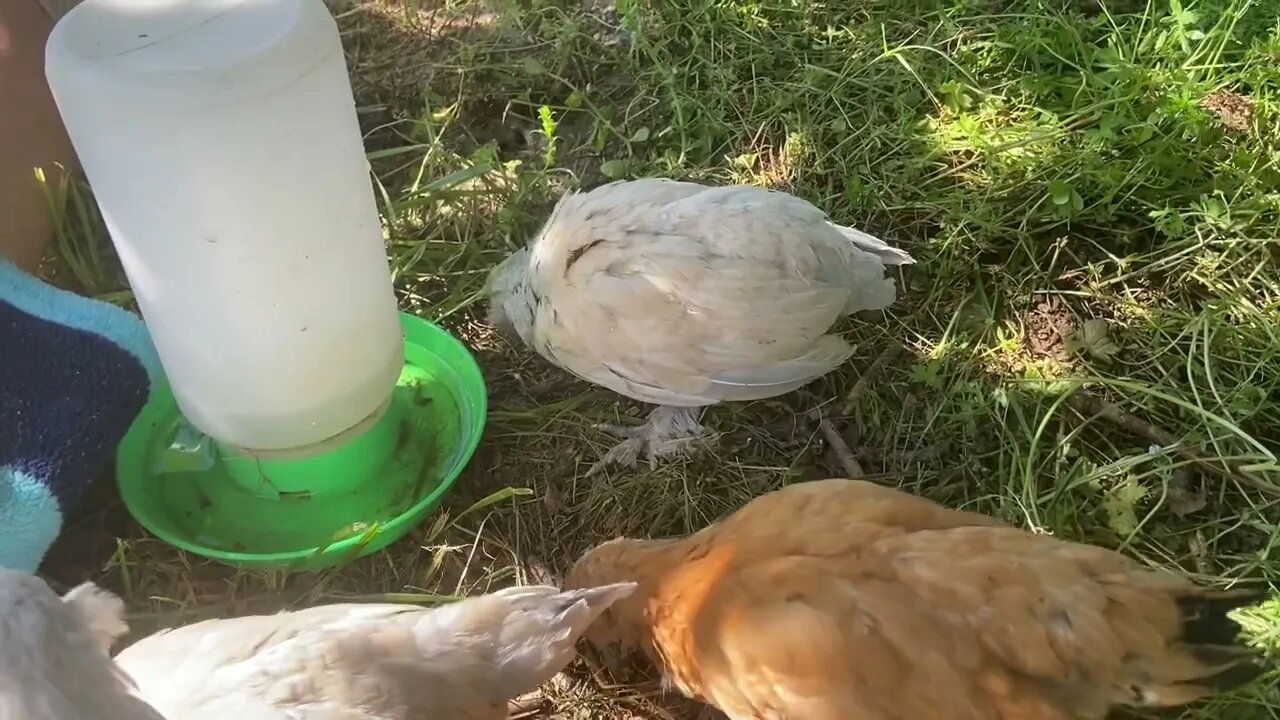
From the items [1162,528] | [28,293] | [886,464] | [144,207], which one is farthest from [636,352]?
[28,293]

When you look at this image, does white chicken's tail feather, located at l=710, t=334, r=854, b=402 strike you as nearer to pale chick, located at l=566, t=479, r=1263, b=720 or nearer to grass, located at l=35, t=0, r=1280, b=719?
grass, located at l=35, t=0, r=1280, b=719

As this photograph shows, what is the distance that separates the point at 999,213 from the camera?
243cm

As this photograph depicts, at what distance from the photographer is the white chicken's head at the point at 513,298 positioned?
86.8 inches

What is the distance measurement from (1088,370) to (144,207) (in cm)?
197

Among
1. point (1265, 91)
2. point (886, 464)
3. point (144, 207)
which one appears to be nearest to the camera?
point (144, 207)

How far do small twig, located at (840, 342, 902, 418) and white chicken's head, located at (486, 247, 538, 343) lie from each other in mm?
760

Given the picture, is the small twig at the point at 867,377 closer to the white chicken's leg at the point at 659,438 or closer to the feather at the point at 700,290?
the feather at the point at 700,290

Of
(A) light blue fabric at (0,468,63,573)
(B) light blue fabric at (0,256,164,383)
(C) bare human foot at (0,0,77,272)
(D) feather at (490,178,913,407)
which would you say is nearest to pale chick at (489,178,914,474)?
(D) feather at (490,178,913,407)

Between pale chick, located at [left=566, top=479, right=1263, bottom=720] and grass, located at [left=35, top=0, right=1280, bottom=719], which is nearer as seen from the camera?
pale chick, located at [left=566, top=479, right=1263, bottom=720]

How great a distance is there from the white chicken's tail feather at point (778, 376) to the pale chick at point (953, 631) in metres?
0.49

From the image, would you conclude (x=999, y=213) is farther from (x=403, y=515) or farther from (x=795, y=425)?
(x=403, y=515)

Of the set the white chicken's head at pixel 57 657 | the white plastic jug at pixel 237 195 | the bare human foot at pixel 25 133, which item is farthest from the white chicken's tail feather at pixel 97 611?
the bare human foot at pixel 25 133

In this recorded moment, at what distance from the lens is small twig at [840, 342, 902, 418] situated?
7.23 ft

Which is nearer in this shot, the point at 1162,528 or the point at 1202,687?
the point at 1202,687
